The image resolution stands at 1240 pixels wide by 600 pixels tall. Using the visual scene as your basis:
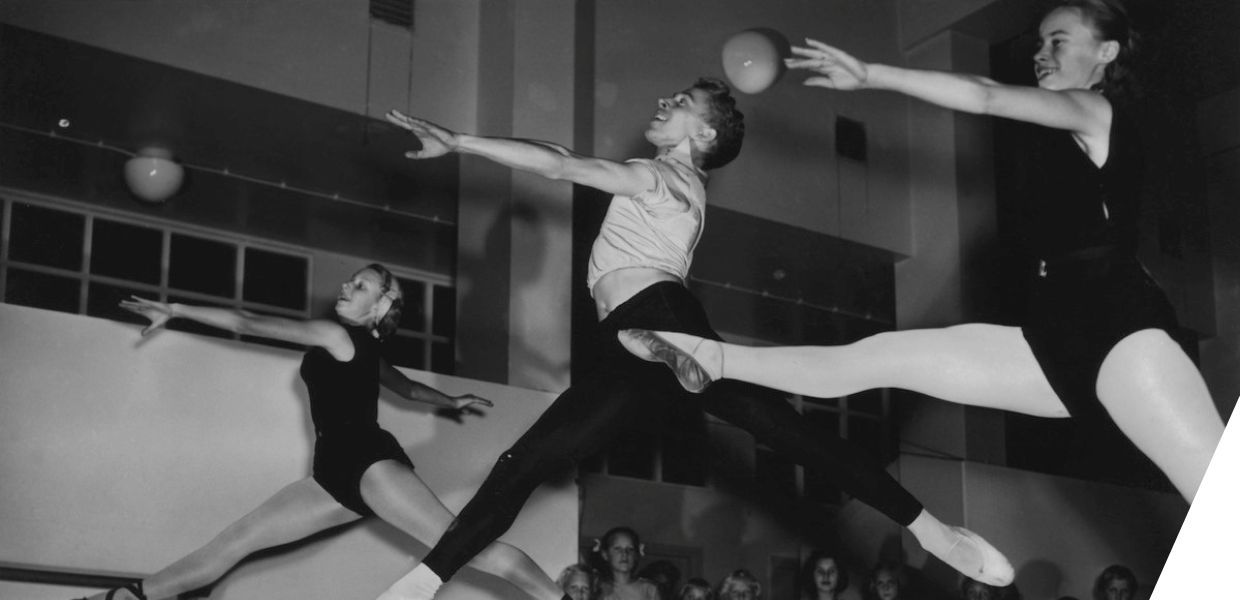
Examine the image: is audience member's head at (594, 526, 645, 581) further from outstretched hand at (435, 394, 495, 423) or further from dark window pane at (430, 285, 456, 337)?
dark window pane at (430, 285, 456, 337)

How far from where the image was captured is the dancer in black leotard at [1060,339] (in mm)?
3555

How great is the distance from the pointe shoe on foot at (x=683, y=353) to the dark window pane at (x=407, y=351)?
146 inches

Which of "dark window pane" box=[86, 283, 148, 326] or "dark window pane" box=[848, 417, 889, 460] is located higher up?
"dark window pane" box=[86, 283, 148, 326]

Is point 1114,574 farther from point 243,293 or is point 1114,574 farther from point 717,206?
point 243,293

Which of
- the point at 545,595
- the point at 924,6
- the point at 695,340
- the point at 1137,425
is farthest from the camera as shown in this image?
the point at 924,6

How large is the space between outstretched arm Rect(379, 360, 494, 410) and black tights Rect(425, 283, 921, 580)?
2.98ft

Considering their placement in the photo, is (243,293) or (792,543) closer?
(243,293)

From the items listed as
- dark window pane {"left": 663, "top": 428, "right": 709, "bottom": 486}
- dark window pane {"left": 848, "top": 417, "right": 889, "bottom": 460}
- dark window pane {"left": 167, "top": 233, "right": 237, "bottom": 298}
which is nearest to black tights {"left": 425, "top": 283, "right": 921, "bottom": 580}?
dark window pane {"left": 167, "top": 233, "right": 237, "bottom": 298}

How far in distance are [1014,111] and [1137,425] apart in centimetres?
81

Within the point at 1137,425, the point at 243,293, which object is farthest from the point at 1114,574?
the point at 243,293

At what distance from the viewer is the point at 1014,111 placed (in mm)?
3619

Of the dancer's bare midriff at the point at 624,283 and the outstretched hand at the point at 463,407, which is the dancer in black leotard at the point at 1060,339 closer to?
the dancer's bare midriff at the point at 624,283

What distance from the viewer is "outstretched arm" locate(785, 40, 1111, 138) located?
3.52 meters

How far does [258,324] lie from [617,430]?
3.89ft
